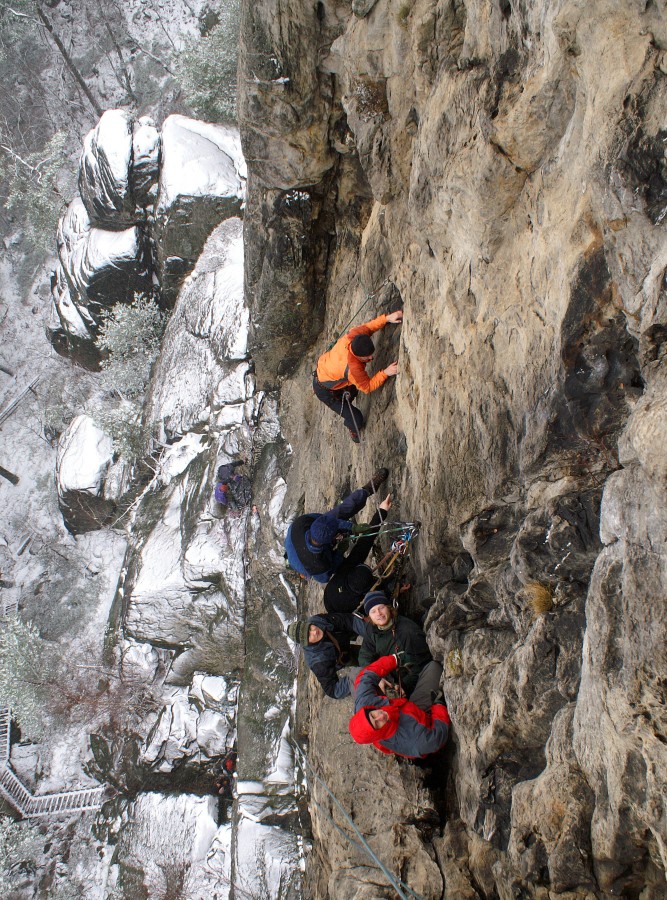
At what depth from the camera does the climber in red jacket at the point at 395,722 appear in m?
3.84

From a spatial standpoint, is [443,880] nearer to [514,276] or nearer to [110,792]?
[514,276]

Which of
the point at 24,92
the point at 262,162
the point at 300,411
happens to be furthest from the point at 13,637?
the point at 24,92

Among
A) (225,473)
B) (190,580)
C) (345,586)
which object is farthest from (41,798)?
(345,586)

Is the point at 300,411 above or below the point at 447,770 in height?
above

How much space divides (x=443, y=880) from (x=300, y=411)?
6996 millimetres

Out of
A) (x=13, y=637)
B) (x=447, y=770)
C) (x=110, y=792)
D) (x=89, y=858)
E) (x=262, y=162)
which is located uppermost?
(x=262, y=162)

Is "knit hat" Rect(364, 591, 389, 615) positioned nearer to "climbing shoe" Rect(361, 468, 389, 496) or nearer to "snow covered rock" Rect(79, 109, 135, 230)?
"climbing shoe" Rect(361, 468, 389, 496)

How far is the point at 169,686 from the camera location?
1132 centimetres

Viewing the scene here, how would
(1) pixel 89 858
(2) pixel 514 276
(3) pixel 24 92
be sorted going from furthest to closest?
(3) pixel 24 92, (1) pixel 89 858, (2) pixel 514 276

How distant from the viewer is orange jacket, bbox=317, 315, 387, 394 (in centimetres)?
521

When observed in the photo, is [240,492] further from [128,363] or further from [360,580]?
[128,363]

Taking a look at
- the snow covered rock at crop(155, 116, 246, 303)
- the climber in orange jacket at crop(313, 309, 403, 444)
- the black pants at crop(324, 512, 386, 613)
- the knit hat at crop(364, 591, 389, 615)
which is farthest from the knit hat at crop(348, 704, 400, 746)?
the snow covered rock at crop(155, 116, 246, 303)

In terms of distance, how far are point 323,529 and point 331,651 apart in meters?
1.09

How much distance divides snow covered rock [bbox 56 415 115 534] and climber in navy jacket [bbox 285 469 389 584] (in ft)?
35.6
